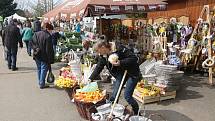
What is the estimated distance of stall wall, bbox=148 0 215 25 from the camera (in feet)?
38.6

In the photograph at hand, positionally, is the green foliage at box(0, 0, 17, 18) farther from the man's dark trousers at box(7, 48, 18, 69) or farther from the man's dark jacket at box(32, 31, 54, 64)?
the man's dark jacket at box(32, 31, 54, 64)

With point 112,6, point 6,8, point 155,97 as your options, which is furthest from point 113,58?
point 6,8

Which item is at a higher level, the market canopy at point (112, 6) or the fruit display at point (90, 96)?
the market canopy at point (112, 6)

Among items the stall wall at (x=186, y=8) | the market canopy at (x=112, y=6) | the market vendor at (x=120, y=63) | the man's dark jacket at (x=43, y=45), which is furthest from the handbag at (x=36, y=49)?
the stall wall at (x=186, y=8)

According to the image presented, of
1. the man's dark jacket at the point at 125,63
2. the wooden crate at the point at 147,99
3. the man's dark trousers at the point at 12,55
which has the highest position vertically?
the man's dark jacket at the point at 125,63

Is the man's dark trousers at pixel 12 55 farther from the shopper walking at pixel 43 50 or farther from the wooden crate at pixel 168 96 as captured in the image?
the wooden crate at pixel 168 96

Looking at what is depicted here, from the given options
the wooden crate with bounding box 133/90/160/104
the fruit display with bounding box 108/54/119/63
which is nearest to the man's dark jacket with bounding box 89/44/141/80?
the fruit display with bounding box 108/54/119/63

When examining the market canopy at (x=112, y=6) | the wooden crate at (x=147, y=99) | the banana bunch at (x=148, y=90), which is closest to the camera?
the wooden crate at (x=147, y=99)

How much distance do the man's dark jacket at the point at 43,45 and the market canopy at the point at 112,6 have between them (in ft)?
3.41

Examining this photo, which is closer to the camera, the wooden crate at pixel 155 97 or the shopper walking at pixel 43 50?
the wooden crate at pixel 155 97

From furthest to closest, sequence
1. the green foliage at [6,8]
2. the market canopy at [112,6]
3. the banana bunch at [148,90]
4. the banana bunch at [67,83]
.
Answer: the green foliage at [6,8], the market canopy at [112,6], the banana bunch at [67,83], the banana bunch at [148,90]

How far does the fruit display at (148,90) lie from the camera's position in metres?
8.03

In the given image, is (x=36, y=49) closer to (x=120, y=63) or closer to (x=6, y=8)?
(x=120, y=63)

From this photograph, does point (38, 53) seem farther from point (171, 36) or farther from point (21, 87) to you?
point (171, 36)
